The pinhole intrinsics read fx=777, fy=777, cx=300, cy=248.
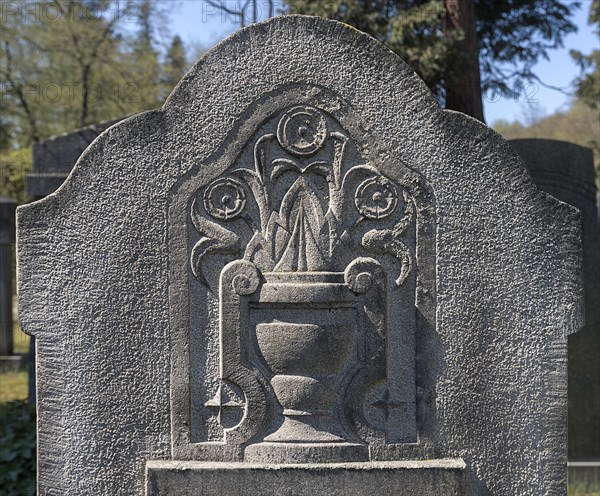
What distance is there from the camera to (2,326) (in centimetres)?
958

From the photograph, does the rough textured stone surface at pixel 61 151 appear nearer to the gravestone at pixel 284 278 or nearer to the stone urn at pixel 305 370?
the gravestone at pixel 284 278

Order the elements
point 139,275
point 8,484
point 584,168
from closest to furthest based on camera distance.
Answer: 1. point 139,275
2. point 8,484
3. point 584,168

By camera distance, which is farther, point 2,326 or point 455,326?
point 2,326

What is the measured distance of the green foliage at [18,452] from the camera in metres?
4.43

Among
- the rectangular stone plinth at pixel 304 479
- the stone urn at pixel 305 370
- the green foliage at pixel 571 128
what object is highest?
the green foliage at pixel 571 128

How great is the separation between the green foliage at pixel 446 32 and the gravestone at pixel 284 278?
20.2 feet

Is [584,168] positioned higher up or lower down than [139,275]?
higher up

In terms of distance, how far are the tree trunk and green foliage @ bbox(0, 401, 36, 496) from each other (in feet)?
19.1

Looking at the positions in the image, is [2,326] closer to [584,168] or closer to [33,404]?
[33,404]

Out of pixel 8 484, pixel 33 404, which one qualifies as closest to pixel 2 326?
pixel 33 404

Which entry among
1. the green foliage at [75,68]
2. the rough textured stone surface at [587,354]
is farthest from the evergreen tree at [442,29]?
the green foliage at [75,68]

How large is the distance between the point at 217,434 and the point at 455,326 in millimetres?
881

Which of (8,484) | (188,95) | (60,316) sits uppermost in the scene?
(188,95)

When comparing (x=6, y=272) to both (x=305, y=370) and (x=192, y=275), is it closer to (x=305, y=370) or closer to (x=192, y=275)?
(x=192, y=275)
